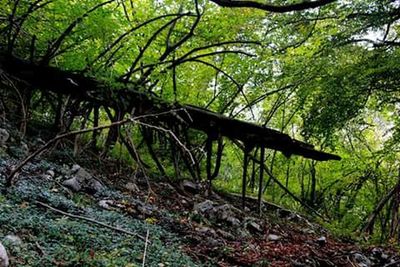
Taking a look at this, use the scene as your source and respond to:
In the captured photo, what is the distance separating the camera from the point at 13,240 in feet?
8.59

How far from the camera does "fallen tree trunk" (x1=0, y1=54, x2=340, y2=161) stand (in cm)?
584

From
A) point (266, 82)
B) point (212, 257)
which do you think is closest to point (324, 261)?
point (212, 257)

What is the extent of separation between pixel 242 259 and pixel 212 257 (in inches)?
12.0

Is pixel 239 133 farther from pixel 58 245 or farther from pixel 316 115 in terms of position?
pixel 58 245

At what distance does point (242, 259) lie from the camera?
385 cm

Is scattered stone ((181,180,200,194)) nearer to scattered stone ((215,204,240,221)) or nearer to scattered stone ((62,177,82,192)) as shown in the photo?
scattered stone ((215,204,240,221))

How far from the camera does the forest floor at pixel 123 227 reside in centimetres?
287

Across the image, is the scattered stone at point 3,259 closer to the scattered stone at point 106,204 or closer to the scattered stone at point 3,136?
the scattered stone at point 106,204

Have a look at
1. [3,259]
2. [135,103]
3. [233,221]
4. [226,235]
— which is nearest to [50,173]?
[135,103]

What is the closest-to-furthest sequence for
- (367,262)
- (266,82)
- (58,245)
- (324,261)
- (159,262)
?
1. (58,245)
2. (159,262)
3. (324,261)
4. (367,262)
5. (266,82)

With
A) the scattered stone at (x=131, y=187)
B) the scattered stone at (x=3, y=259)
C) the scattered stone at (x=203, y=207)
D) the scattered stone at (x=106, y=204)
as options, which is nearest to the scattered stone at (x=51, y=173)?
the scattered stone at (x=106, y=204)

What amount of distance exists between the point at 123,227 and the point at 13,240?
1.20 m

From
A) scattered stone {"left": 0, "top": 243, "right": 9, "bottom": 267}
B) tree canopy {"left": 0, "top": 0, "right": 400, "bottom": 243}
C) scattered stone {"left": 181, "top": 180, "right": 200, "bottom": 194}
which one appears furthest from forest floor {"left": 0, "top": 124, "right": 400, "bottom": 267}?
tree canopy {"left": 0, "top": 0, "right": 400, "bottom": 243}

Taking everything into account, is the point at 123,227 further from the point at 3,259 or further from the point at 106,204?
the point at 3,259
